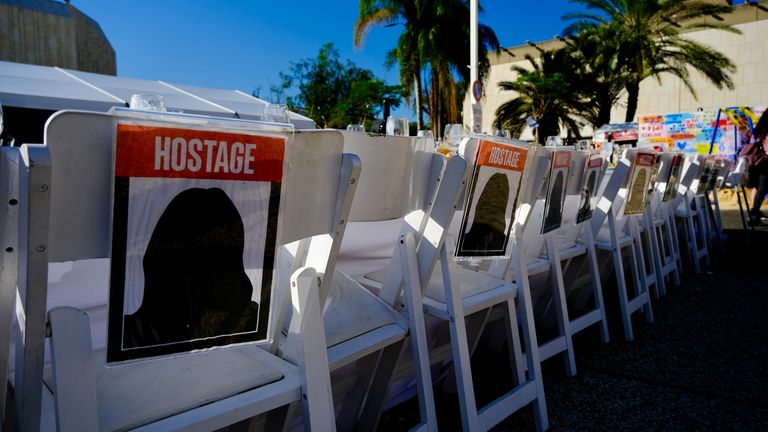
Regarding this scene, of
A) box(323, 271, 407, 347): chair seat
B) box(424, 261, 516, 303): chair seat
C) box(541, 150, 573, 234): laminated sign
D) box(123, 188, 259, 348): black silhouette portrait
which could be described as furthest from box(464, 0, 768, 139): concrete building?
box(123, 188, 259, 348): black silhouette portrait

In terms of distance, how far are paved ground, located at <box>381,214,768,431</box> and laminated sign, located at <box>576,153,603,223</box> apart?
715 mm

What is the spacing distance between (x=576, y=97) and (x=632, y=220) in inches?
1030

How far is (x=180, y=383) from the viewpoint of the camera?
1057mm

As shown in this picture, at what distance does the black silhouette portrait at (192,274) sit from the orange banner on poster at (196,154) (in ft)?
0.14

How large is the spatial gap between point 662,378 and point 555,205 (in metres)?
0.92

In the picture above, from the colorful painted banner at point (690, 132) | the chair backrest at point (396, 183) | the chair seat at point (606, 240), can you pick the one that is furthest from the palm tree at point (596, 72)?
the chair backrest at point (396, 183)

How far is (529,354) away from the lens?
201 centimetres

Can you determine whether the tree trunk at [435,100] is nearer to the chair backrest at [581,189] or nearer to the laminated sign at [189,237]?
the chair backrest at [581,189]

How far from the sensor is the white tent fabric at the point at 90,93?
9.18 meters

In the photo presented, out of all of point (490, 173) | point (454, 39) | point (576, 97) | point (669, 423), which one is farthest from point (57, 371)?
point (576, 97)

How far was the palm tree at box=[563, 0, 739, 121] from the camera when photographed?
69.0 ft

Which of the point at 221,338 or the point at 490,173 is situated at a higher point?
the point at 490,173

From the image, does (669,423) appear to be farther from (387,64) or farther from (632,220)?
(387,64)

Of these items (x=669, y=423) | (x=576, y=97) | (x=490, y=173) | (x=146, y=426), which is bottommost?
(x=669, y=423)
